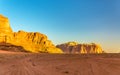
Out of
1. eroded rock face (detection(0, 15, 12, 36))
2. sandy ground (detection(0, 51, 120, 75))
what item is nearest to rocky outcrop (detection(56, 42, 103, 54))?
eroded rock face (detection(0, 15, 12, 36))

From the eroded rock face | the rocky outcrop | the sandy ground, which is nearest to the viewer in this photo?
the sandy ground

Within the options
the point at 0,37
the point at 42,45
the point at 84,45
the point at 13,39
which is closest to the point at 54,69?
the point at 0,37

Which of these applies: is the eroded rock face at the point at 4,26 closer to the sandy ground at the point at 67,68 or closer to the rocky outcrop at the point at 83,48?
the sandy ground at the point at 67,68

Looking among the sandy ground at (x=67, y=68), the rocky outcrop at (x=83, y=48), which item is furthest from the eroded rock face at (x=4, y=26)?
the rocky outcrop at (x=83, y=48)

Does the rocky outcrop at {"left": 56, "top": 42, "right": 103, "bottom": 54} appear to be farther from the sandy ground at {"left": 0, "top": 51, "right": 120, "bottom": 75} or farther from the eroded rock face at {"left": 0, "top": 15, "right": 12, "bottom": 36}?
the sandy ground at {"left": 0, "top": 51, "right": 120, "bottom": 75}

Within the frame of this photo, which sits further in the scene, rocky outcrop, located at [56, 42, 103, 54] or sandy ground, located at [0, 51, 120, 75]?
rocky outcrop, located at [56, 42, 103, 54]

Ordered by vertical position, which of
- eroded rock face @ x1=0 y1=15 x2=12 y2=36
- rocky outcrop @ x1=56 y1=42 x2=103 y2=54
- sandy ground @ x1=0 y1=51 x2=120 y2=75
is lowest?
sandy ground @ x1=0 y1=51 x2=120 y2=75

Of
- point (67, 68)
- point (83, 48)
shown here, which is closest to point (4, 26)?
point (67, 68)

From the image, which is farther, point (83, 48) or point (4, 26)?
point (83, 48)

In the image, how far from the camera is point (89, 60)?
68.2 feet

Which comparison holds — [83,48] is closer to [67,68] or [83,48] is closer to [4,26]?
[4,26]

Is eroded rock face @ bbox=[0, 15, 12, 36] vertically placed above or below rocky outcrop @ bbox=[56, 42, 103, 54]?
above

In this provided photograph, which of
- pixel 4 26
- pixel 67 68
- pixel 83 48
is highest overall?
pixel 4 26

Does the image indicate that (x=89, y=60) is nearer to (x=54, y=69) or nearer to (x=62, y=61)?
(x=62, y=61)
